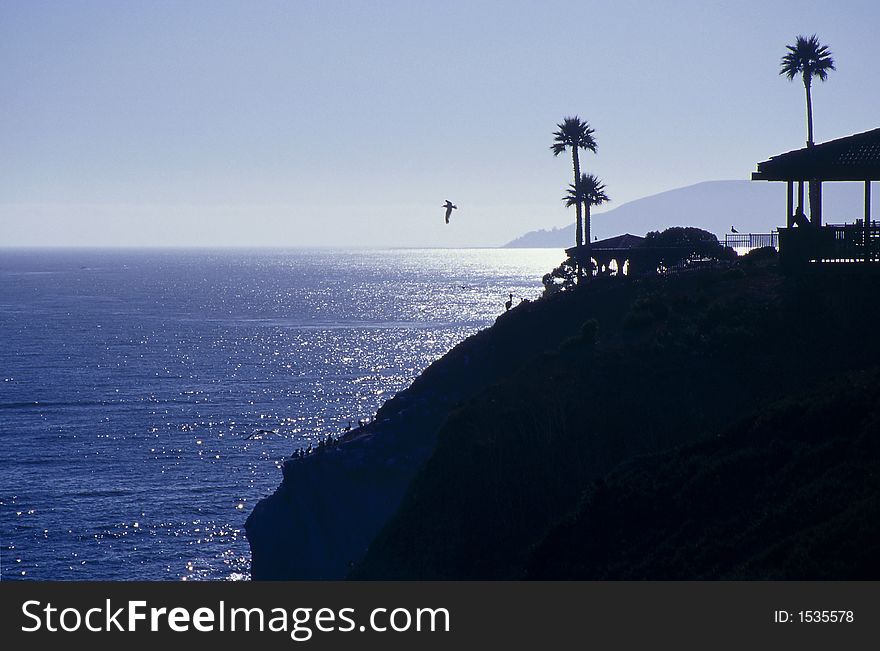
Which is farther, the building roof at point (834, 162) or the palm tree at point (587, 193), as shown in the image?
the palm tree at point (587, 193)

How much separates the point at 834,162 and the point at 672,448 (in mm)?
16019

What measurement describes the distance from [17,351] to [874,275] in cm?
11283

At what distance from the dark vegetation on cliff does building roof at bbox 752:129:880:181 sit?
14.0 feet

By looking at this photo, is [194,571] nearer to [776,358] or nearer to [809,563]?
[776,358]

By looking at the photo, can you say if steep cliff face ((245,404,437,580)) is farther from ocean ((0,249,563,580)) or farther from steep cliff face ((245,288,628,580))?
ocean ((0,249,563,580))

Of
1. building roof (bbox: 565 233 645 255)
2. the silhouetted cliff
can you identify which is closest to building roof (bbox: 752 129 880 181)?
the silhouetted cliff

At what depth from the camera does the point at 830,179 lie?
116 ft

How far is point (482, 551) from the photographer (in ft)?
93.7

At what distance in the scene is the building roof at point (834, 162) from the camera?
35312mm

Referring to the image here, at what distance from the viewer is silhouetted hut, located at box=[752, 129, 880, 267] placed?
35125 millimetres

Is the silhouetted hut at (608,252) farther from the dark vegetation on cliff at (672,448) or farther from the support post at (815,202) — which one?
the support post at (815,202)

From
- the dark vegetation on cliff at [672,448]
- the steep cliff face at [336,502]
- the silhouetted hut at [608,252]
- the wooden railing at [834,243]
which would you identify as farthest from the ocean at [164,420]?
the wooden railing at [834,243]

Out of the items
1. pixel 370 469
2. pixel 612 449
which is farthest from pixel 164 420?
pixel 612 449
